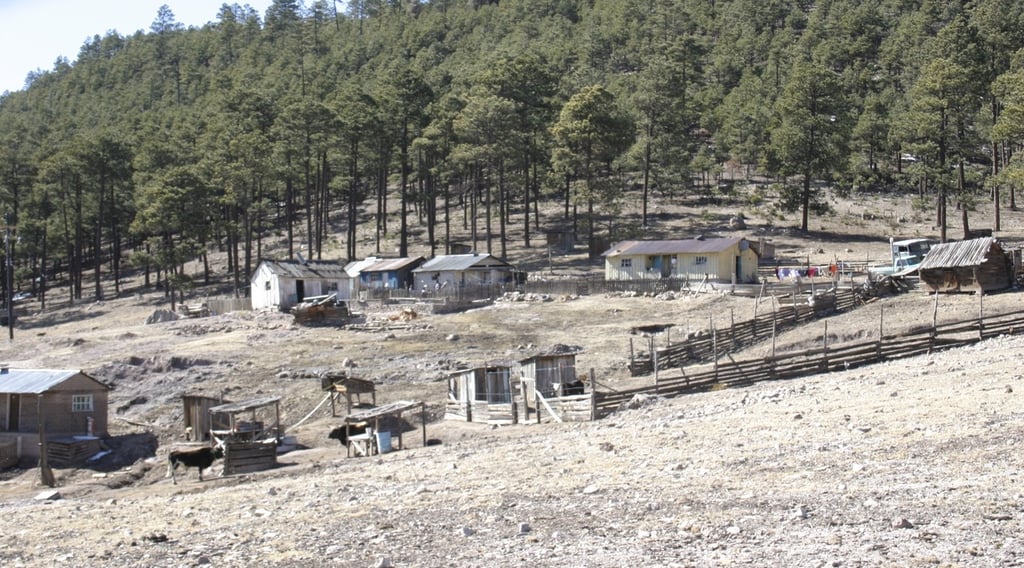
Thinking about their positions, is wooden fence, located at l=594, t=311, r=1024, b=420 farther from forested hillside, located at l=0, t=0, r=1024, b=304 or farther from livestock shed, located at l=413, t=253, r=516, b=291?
livestock shed, located at l=413, t=253, r=516, b=291

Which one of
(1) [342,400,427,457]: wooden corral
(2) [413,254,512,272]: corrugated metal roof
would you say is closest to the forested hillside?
(2) [413,254,512,272]: corrugated metal roof

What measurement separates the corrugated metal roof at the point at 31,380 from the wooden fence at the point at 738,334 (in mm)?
21924

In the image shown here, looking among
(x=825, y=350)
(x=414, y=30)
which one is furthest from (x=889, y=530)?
(x=414, y=30)

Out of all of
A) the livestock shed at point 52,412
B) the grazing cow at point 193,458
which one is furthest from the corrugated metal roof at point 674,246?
the grazing cow at point 193,458

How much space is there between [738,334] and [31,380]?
28570 millimetres

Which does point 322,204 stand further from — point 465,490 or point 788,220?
point 465,490

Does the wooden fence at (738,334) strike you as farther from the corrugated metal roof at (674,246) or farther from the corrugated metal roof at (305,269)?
the corrugated metal roof at (305,269)

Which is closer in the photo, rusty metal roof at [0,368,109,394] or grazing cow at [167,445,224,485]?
grazing cow at [167,445,224,485]

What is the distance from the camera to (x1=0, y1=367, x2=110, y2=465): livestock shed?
36781mm

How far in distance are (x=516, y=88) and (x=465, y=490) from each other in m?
59.7

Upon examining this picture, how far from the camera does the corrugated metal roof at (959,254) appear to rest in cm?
4519

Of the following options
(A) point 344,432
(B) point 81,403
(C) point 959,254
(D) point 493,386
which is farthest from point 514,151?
(A) point 344,432

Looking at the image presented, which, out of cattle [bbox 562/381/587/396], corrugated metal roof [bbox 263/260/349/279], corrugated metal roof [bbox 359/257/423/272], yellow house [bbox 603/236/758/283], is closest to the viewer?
cattle [bbox 562/381/587/396]

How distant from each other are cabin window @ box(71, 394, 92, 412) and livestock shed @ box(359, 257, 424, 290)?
3159cm
